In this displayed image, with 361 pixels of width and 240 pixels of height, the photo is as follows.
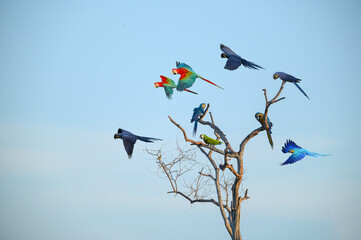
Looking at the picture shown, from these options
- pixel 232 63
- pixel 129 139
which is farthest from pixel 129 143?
pixel 232 63

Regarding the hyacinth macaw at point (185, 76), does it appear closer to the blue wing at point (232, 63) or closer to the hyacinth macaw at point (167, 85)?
the hyacinth macaw at point (167, 85)

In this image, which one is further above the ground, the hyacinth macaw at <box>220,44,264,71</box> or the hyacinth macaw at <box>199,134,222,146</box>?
the hyacinth macaw at <box>220,44,264,71</box>

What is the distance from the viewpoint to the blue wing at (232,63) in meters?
9.01

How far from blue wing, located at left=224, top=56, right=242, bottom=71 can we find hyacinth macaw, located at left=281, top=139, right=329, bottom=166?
70.5 inches

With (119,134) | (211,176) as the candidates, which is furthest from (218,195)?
(119,134)

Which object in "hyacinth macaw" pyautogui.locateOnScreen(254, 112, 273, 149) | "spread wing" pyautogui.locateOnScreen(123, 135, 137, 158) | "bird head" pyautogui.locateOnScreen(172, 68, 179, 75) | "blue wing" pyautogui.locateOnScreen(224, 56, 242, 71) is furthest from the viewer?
"bird head" pyautogui.locateOnScreen(172, 68, 179, 75)

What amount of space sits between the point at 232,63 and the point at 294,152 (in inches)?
83.2

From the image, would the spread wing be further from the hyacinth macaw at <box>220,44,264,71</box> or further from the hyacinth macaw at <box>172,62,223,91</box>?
the hyacinth macaw at <box>220,44,264,71</box>

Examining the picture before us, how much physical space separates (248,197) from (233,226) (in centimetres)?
66

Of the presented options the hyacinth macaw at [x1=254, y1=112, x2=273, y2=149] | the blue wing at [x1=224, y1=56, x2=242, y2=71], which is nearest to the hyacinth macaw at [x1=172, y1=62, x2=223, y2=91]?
the blue wing at [x1=224, y1=56, x2=242, y2=71]

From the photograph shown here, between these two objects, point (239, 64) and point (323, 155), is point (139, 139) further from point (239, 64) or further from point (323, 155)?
point (323, 155)

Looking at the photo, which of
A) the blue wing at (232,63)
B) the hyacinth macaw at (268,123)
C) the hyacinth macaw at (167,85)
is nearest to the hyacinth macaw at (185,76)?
the hyacinth macaw at (167,85)

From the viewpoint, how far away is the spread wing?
8.27 metres

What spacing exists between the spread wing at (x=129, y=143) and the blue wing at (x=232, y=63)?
7.47ft
